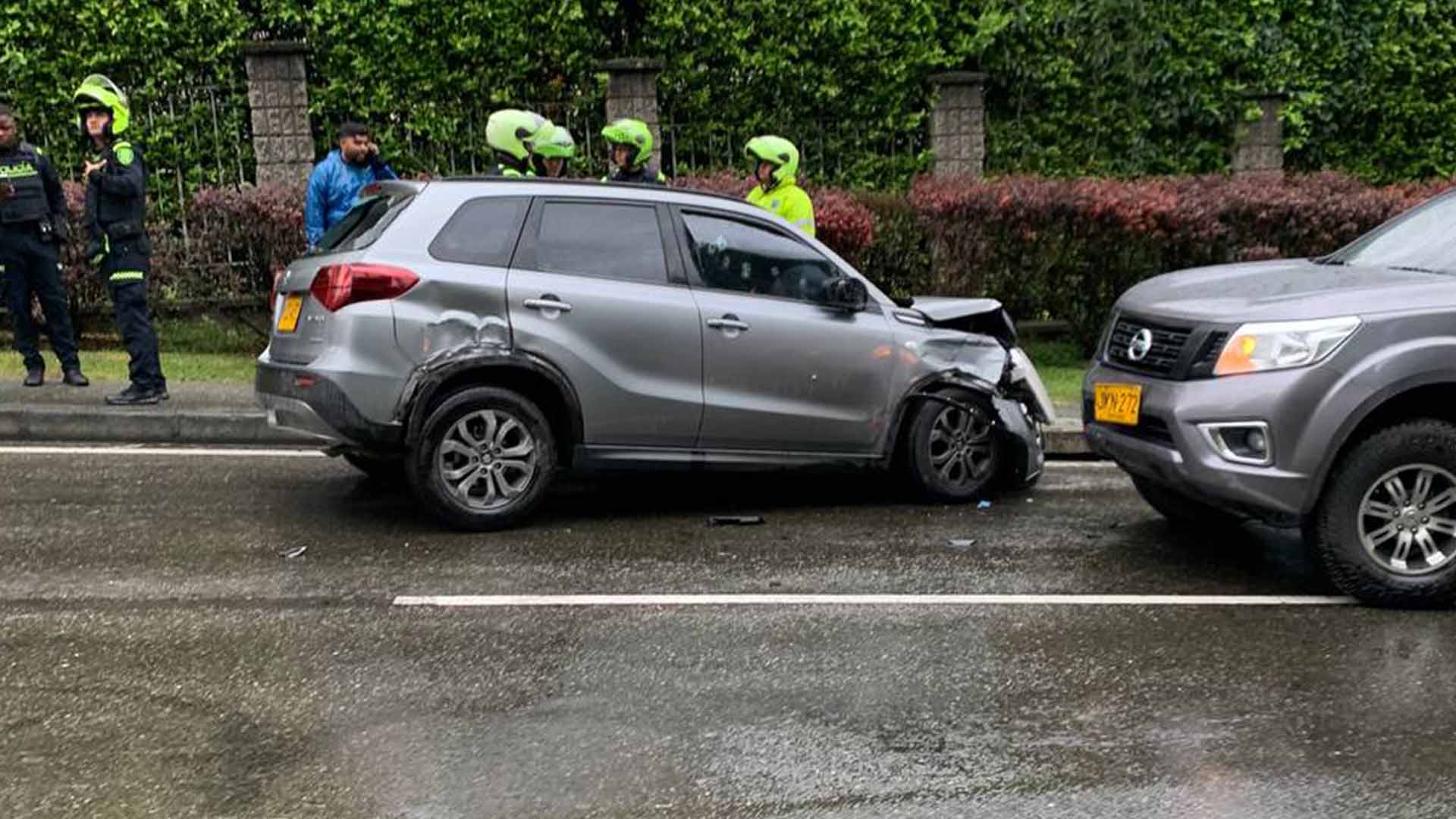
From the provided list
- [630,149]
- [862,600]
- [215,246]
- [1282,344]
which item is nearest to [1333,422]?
[1282,344]

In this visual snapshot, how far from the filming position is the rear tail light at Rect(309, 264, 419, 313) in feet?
22.7

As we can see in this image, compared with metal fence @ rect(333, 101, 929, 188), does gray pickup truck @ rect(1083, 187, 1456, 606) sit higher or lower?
lower

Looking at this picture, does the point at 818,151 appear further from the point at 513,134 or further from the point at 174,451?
the point at 174,451

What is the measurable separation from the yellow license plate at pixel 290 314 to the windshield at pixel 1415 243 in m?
4.90

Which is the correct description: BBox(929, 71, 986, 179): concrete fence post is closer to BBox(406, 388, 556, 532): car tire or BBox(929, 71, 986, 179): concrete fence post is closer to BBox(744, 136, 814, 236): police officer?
BBox(744, 136, 814, 236): police officer

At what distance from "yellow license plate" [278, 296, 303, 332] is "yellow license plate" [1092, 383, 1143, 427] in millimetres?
3738

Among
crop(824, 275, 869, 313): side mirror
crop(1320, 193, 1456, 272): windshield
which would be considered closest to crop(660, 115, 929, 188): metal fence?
crop(824, 275, 869, 313): side mirror

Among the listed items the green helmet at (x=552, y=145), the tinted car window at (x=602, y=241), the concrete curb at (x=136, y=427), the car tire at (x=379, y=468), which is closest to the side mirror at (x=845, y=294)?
the tinted car window at (x=602, y=241)

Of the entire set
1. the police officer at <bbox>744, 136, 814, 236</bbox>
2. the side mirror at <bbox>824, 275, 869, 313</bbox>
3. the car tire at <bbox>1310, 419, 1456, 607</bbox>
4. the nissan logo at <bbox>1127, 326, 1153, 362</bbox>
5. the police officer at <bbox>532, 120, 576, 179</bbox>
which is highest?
the police officer at <bbox>532, 120, 576, 179</bbox>

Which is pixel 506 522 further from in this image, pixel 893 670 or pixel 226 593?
pixel 893 670

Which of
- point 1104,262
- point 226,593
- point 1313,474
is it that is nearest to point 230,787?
point 226,593

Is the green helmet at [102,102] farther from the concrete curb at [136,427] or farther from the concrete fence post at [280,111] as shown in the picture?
the concrete fence post at [280,111]

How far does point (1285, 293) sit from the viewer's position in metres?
6.30

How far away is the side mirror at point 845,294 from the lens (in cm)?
769
